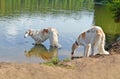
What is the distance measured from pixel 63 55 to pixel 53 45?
252 centimetres

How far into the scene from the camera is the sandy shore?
35.6 feet

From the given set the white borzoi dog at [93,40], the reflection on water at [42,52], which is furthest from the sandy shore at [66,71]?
the reflection on water at [42,52]

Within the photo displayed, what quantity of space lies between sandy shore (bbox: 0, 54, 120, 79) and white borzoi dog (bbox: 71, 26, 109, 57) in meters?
3.56

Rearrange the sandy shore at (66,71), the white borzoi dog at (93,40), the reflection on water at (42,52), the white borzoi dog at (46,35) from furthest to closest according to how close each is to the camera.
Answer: the white borzoi dog at (46,35), the reflection on water at (42,52), the white borzoi dog at (93,40), the sandy shore at (66,71)

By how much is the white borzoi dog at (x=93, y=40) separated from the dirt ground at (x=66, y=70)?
354 centimetres

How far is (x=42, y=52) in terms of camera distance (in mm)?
19734

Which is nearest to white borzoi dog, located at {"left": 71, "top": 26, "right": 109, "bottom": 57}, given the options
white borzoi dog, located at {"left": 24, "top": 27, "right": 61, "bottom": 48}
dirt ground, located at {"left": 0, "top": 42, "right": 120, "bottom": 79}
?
dirt ground, located at {"left": 0, "top": 42, "right": 120, "bottom": 79}

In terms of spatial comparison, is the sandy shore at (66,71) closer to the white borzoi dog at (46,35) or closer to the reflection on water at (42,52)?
the reflection on water at (42,52)

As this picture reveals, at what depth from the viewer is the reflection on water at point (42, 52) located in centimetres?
1849

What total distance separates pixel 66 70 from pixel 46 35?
10388mm

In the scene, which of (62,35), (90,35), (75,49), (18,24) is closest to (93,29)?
(90,35)

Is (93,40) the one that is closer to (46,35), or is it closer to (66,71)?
(66,71)

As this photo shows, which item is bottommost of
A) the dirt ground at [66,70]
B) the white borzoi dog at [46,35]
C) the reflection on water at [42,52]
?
the reflection on water at [42,52]

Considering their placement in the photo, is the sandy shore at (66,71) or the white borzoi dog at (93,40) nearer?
the sandy shore at (66,71)
